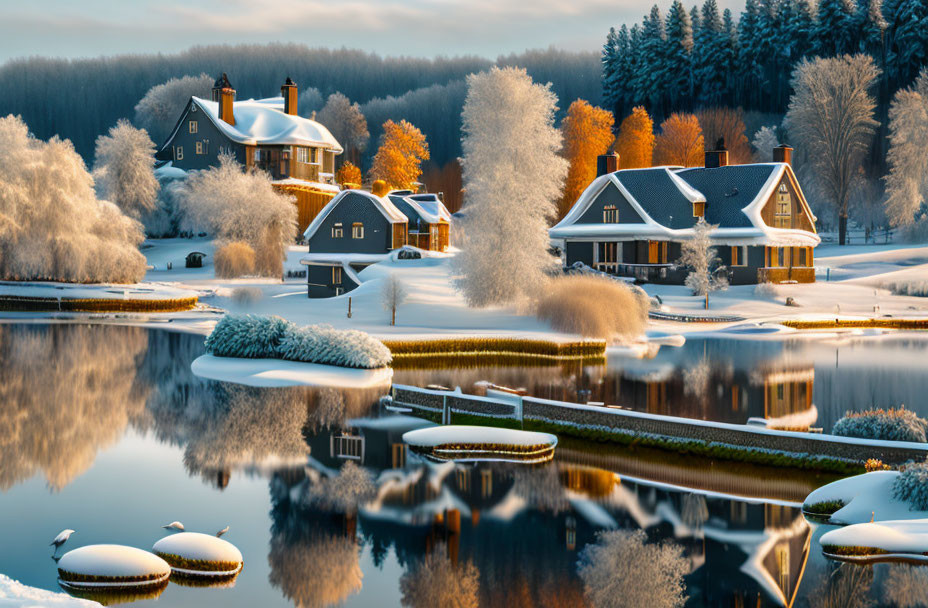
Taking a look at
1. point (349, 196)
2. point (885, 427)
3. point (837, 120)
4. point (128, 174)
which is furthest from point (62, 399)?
point (837, 120)

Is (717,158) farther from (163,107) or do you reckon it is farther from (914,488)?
(163,107)

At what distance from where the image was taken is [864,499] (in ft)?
47.7

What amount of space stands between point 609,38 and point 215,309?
67.5 metres

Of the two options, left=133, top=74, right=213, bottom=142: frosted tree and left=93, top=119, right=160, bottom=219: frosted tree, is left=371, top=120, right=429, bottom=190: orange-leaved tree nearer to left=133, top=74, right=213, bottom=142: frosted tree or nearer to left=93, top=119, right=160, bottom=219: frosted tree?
left=93, top=119, right=160, bottom=219: frosted tree

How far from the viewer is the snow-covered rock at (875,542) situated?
42.5 ft

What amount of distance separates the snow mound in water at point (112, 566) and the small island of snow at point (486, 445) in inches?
286

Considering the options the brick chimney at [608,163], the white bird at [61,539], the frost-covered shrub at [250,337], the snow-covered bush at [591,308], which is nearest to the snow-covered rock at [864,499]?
the white bird at [61,539]

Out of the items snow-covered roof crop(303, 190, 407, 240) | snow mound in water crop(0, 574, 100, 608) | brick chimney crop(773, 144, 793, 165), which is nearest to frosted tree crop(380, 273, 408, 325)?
snow-covered roof crop(303, 190, 407, 240)

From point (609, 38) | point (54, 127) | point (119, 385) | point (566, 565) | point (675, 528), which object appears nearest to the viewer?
point (566, 565)

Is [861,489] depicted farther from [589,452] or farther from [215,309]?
[215,309]

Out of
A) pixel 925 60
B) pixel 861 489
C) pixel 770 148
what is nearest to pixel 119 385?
pixel 861 489

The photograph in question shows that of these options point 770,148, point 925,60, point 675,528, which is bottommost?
point 675,528

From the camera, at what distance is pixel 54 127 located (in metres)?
115

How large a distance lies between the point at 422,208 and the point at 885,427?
1816 inches
